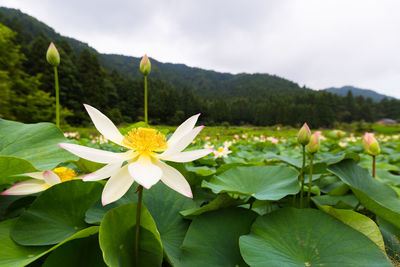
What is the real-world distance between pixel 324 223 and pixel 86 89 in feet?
68.3

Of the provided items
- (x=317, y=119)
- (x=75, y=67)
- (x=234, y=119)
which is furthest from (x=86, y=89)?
(x=317, y=119)

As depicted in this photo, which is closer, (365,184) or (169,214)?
(169,214)

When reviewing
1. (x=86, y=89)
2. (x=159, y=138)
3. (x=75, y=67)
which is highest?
(x=75, y=67)

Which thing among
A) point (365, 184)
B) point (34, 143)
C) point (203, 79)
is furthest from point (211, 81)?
point (34, 143)

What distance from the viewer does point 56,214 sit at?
1.26ft

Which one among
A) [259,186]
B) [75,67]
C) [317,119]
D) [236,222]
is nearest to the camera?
[236,222]

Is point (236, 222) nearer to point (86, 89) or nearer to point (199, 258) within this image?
point (199, 258)

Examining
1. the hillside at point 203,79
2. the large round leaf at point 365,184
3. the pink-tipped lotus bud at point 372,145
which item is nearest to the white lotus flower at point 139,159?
the large round leaf at point 365,184

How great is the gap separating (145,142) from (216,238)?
233 mm

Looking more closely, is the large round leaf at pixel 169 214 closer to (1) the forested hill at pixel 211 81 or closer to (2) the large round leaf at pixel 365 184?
(2) the large round leaf at pixel 365 184

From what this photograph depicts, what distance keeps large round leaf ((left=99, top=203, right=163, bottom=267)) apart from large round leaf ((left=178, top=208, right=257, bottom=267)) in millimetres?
59

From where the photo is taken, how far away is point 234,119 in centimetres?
3014

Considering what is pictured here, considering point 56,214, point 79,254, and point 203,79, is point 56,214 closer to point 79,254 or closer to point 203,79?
point 79,254

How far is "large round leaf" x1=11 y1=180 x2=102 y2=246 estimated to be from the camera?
0.34 meters
